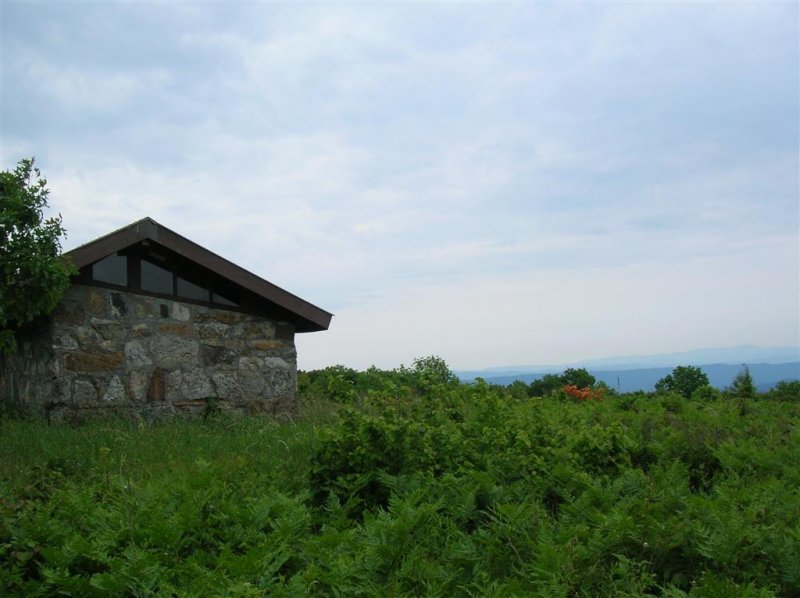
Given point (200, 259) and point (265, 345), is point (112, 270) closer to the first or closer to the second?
point (200, 259)

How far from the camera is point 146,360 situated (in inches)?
412

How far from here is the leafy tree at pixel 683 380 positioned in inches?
515

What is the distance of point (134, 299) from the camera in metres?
10.5

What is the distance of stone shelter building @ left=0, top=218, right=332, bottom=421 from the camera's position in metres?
9.87

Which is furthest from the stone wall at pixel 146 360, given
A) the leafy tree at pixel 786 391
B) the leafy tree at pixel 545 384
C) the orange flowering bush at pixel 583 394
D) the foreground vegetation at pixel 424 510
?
the leafy tree at pixel 786 391

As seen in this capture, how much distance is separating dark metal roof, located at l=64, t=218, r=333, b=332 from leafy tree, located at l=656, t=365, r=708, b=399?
6.24m

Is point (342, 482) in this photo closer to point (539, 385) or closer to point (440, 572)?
point (440, 572)

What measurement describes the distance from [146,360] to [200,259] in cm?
161

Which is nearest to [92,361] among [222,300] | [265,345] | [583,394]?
[222,300]

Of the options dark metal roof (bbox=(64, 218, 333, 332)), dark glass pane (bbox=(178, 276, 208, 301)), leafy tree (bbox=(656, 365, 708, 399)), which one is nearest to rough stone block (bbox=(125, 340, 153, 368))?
dark glass pane (bbox=(178, 276, 208, 301))

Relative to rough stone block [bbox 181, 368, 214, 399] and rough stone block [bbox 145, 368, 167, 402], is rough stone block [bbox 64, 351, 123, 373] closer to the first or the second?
rough stone block [bbox 145, 368, 167, 402]

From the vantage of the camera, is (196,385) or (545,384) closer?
(196,385)

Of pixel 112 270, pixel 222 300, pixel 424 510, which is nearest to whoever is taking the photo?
pixel 424 510

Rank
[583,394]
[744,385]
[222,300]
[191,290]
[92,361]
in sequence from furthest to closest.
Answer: [583,394]
[222,300]
[744,385]
[191,290]
[92,361]
